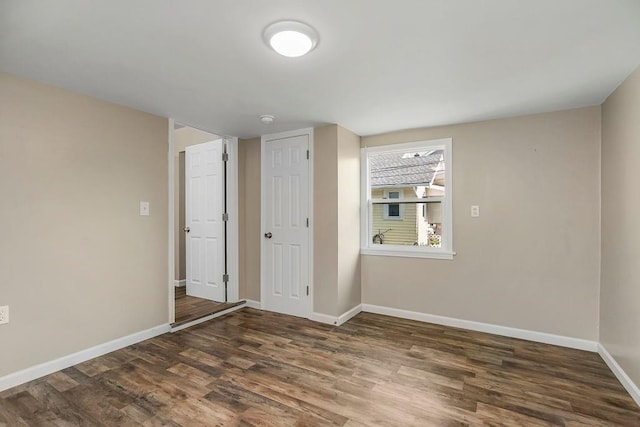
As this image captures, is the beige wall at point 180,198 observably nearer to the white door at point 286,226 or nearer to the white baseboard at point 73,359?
the white door at point 286,226

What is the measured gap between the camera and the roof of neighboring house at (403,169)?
11.8ft

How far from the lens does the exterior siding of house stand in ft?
12.2

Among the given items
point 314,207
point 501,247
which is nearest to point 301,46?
point 314,207

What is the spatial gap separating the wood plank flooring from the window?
1.02 meters

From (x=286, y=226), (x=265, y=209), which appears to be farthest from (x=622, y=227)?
(x=265, y=209)

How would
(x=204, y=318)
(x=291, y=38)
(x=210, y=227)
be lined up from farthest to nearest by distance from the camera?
1. (x=210, y=227)
2. (x=204, y=318)
3. (x=291, y=38)

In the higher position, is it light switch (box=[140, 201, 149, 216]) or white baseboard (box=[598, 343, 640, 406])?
light switch (box=[140, 201, 149, 216])

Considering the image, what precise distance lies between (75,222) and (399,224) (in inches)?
125

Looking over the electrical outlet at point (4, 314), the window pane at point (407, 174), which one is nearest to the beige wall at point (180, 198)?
the electrical outlet at point (4, 314)

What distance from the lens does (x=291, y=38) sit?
5.61 feet

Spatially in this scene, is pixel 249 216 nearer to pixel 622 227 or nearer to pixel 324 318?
pixel 324 318

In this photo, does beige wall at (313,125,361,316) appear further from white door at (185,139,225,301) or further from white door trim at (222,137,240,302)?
white door at (185,139,225,301)

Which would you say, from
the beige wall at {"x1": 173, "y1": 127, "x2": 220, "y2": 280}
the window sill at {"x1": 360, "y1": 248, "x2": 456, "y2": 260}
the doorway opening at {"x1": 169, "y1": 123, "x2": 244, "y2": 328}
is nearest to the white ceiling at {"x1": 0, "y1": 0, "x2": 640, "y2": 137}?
the doorway opening at {"x1": 169, "y1": 123, "x2": 244, "y2": 328}

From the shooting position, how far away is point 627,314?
2.23 meters
